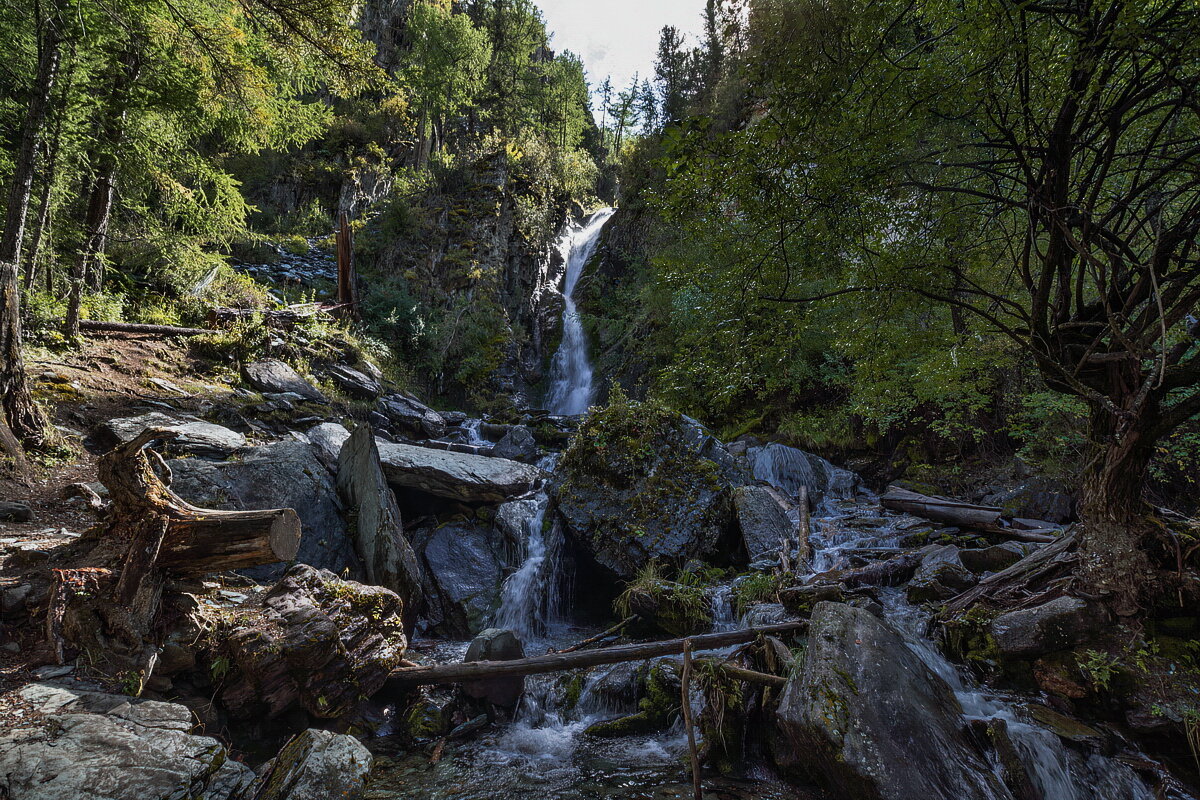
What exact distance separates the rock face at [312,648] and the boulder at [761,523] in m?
5.31

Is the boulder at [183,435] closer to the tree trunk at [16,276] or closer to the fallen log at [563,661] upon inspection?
the tree trunk at [16,276]

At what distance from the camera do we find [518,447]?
1291 centimetres

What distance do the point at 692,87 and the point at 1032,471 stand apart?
98.9ft

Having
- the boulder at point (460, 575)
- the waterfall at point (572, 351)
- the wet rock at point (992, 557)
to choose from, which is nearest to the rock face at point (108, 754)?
the boulder at point (460, 575)

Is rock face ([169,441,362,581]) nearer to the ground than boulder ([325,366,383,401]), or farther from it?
nearer to the ground

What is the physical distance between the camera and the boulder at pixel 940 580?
19.6ft

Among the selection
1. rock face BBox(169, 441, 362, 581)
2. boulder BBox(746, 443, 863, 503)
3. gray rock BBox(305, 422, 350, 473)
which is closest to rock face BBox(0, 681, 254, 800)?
rock face BBox(169, 441, 362, 581)

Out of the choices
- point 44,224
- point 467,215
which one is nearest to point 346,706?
point 44,224

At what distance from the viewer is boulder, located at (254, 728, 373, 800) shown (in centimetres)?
297

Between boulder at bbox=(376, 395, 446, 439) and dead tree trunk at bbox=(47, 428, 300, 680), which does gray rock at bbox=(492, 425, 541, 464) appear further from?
dead tree trunk at bbox=(47, 428, 300, 680)

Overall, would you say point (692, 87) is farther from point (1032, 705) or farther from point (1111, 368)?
point (1032, 705)

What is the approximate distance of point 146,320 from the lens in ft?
33.7

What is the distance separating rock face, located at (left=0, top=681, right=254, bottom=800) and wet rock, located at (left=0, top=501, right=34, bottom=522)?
2836mm

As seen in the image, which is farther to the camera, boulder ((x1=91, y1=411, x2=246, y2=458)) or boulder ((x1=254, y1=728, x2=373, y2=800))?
boulder ((x1=91, y1=411, x2=246, y2=458))
